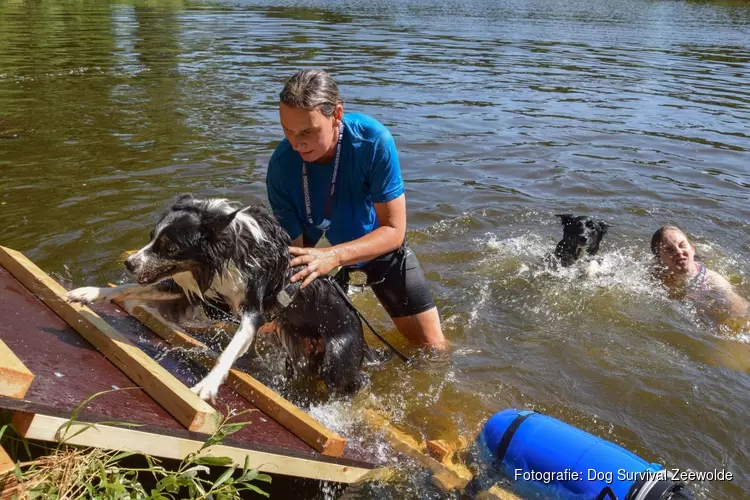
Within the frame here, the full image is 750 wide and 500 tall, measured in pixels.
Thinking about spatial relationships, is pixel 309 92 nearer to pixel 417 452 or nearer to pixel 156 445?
pixel 156 445

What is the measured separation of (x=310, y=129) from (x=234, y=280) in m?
1.06

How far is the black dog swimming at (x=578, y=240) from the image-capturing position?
23.8 ft

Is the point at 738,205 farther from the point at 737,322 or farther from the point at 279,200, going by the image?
the point at 279,200

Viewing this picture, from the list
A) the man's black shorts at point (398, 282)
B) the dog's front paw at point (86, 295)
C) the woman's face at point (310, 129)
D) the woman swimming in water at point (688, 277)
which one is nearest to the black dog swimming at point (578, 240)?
the woman swimming in water at point (688, 277)

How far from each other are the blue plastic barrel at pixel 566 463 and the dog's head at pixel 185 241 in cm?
207

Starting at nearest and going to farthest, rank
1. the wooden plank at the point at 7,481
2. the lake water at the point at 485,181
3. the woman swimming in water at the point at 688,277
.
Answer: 1. the wooden plank at the point at 7,481
2. the lake water at the point at 485,181
3. the woman swimming in water at the point at 688,277

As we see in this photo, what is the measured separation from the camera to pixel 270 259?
400 centimetres

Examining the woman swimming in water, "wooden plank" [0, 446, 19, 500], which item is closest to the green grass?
"wooden plank" [0, 446, 19, 500]

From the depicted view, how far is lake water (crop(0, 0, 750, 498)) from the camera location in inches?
206

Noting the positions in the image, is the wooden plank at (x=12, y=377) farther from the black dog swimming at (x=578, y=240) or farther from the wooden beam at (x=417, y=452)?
the black dog swimming at (x=578, y=240)

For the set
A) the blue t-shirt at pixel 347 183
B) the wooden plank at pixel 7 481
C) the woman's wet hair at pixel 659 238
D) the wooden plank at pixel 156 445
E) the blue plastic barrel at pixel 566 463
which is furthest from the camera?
the woman's wet hair at pixel 659 238

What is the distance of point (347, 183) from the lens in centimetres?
462

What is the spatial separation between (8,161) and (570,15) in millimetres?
30357

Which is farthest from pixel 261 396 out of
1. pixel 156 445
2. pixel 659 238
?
pixel 659 238
